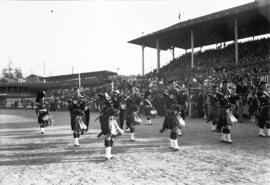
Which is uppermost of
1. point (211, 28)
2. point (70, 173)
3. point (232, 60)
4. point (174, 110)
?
point (211, 28)

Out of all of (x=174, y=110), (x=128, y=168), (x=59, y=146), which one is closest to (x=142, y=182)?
(x=128, y=168)

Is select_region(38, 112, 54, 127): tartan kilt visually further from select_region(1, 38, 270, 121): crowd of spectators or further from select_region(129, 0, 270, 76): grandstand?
select_region(129, 0, 270, 76): grandstand

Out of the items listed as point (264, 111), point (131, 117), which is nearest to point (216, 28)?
point (264, 111)

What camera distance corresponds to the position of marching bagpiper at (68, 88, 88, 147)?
9.59 m

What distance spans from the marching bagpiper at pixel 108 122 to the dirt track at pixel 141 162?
394 mm

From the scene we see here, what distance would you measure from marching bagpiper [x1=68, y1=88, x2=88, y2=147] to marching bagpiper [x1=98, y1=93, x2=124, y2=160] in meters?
1.85

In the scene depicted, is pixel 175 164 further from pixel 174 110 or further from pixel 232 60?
pixel 232 60

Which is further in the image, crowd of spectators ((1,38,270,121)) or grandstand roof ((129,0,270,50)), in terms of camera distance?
grandstand roof ((129,0,270,50))

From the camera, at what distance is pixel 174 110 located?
9.06 m

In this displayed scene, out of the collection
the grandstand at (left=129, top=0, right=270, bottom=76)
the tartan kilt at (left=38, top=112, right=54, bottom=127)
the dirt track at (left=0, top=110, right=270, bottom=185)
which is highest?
the grandstand at (left=129, top=0, right=270, bottom=76)

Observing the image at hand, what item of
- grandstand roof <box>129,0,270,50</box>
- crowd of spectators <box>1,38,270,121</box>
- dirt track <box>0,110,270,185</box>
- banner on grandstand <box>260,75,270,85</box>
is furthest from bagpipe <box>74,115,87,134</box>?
grandstand roof <box>129,0,270,50</box>

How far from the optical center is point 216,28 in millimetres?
29891

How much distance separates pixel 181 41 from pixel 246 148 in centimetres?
2886

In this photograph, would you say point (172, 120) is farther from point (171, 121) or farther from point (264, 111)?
point (264, 111)
